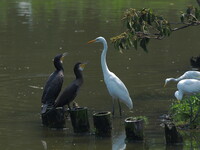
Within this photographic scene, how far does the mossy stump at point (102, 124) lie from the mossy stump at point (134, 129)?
0.53m

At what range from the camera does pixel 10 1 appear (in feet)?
149

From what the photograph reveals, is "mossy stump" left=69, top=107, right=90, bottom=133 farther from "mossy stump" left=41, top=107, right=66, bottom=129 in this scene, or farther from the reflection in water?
the reflection in water

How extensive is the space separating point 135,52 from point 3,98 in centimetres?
838

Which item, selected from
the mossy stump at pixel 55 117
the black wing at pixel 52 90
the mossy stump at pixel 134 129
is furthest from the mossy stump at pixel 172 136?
the black wing at pixel 52 90

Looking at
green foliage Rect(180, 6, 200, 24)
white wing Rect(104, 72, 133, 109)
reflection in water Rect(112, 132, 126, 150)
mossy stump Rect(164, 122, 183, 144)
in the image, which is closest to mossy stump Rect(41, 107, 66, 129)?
reflection in water Rect(112, 132, 126, 150)

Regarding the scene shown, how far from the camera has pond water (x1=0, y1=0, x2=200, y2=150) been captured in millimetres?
12344

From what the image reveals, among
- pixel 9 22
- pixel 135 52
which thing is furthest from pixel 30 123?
pixel 9 22

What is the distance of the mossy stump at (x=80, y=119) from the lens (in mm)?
12406

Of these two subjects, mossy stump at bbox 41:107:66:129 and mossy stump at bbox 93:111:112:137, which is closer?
mossy stump at bbox 93:111:112:137

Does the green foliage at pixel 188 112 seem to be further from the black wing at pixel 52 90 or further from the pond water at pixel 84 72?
the black wing at pixel 52 90

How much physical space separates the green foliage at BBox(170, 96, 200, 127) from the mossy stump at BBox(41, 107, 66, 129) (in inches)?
88.8

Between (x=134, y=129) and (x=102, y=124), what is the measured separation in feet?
2.49

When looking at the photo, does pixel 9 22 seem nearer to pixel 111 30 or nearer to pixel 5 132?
pixel 111 30

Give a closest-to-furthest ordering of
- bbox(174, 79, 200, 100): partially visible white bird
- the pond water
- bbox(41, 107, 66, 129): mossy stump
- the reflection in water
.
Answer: the reflection in water, the pond water, bbox(41, 107, 66, 129): mossy stump, bbox(174, 79, 200, 100): partially visible white bird
